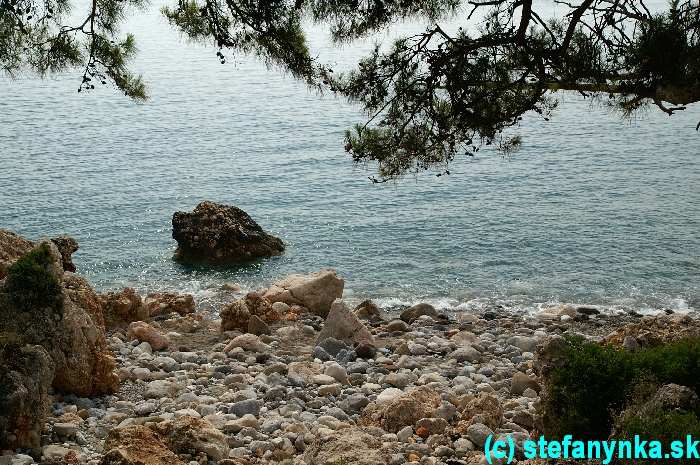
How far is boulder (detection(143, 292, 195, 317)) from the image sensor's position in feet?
51.1

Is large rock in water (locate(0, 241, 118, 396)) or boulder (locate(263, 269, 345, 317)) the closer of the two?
large rock in water (locate(0, 241, 118, 396))

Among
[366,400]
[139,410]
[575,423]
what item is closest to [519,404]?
[366,400]

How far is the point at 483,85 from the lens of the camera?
941 centimetres

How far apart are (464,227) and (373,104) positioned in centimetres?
1191

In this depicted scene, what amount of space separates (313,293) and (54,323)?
7.08 metres

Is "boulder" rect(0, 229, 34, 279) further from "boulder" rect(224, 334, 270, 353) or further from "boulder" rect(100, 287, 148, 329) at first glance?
"boulder" rect(224, 334, 270, 353)

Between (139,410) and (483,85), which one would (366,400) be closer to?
(139,410)

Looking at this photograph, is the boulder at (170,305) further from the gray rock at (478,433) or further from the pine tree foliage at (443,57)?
the gray rock at (478,433)

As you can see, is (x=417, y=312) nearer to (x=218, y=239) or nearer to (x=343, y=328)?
(x=343, y=328)

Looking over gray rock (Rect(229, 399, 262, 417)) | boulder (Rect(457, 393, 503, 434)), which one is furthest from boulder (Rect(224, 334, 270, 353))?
boulder (Rect(457, 393, 503, 434))

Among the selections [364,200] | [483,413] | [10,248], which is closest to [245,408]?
[483,413]

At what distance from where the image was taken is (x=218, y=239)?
20.4 metres

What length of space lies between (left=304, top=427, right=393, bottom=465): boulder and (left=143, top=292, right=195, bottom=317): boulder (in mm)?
8085

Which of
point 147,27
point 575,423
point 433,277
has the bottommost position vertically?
point 433,277
